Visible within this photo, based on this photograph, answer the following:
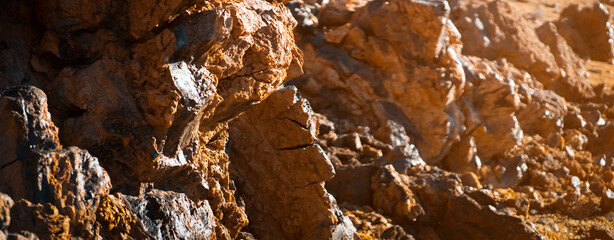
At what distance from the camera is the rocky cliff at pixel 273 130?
462 centimetres

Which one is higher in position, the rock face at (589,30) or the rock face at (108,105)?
the rock face at (108,105)

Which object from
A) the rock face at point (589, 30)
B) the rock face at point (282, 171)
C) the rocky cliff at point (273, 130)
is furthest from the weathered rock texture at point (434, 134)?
the rock face at point (589, 30)

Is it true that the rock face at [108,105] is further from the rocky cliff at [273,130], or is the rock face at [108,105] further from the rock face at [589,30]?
the rock face at [589,30]

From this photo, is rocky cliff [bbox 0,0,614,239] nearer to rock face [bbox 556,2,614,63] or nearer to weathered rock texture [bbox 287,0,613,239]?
weathered rock texture [bbox 287,0,613,239]

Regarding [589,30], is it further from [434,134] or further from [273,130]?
[273,130]

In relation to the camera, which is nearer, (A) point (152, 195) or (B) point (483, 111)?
(A) point (152, 195)

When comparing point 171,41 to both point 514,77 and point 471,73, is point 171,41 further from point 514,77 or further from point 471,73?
point 514,77

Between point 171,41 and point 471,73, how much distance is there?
968cm

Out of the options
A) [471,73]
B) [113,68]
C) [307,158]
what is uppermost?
[113,68]

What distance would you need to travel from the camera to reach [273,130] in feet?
25.1

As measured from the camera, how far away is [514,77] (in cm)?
1652

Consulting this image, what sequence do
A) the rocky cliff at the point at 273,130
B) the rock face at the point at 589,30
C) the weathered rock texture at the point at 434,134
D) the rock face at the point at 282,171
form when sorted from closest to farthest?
1. the rocky cliff at the point at 273,130
2. the rock face at the point at 282,171
3. the weathered rock texture at the point at 434,134
4. the rock face at the point at 589,30

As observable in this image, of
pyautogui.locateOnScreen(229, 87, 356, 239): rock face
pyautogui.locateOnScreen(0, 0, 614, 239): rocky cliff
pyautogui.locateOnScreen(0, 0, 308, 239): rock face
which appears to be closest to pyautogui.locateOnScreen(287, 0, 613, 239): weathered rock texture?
pyautogui.locateOnScreen(0, 0, 614, 239): rocky cliff

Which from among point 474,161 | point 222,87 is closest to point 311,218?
point 222,87
